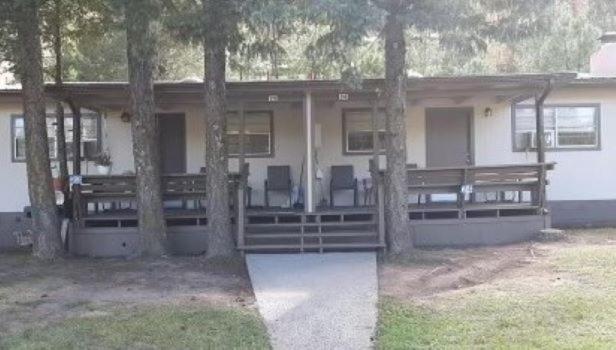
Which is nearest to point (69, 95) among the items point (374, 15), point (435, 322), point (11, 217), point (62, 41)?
point (62, 41)

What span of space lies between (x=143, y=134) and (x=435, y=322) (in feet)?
20.1

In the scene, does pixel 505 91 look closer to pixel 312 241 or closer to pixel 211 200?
pixel 312 241

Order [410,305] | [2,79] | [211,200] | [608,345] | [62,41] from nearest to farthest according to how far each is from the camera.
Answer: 1. [608,345]
2. [410,305]
3. [211,200]
4. [62,41]
5. [2,79]

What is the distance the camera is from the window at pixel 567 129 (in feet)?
51.6

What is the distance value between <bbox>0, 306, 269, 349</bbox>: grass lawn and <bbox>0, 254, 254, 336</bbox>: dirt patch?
0.35 m

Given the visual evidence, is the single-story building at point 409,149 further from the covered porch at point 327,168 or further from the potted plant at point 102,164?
the potted plant at point 102,164

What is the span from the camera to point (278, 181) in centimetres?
1514

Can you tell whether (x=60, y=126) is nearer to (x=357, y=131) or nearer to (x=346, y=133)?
(x=346, y=133)

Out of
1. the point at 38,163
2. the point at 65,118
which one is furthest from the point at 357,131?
the point at 38,163

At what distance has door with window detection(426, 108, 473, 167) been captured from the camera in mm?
15781

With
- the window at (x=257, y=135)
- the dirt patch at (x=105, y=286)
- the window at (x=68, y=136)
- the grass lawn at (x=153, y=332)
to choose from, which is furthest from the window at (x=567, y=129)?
the grass lawn at (x=153, y=332)

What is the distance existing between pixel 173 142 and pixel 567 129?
26.9 ft

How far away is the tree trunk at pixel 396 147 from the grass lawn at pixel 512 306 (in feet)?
3.32

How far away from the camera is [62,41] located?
573 inches
